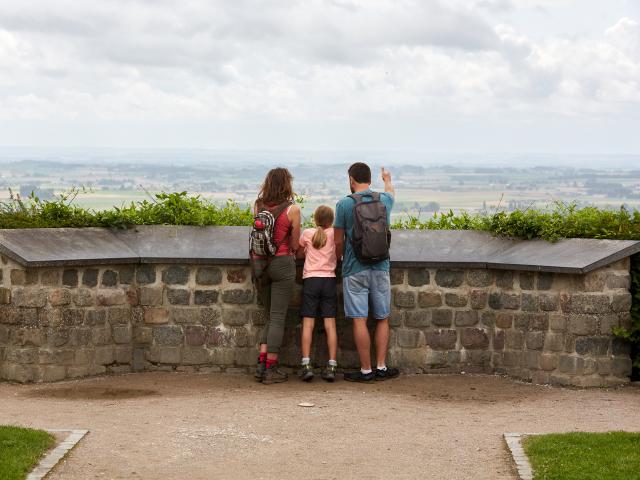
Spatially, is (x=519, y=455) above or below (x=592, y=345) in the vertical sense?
below

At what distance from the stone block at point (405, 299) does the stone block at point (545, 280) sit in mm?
1178

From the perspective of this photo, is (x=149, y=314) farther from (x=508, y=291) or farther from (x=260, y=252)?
(x=508, y=291)

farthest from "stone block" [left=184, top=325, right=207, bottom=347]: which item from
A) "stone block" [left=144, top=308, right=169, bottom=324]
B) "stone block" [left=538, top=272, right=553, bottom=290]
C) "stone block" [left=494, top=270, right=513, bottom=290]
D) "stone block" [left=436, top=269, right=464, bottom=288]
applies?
"stone block" [left=538, top=272, right=553, bottom=290]

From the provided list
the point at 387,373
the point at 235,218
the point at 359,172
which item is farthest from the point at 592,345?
the point at 235,218

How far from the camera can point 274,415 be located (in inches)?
332

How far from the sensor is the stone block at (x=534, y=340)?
32.0 ft

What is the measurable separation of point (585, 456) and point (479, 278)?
11.1 ft

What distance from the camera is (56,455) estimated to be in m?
6.93

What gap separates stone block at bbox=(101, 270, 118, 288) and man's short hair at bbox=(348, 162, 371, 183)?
93.9 inches

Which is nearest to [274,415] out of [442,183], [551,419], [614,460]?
[551,419]

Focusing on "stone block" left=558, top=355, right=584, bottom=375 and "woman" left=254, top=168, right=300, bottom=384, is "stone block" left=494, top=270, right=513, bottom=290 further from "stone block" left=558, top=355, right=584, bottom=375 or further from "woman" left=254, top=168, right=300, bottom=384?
"woman" left=254, top=168, right=300, bottom=384

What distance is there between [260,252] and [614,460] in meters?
3.87

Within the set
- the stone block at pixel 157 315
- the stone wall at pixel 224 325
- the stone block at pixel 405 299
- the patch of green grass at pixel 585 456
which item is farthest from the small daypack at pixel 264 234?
the patch of green grass at pixel 585 456

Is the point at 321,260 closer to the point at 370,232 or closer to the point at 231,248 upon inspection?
the point at 370,232
